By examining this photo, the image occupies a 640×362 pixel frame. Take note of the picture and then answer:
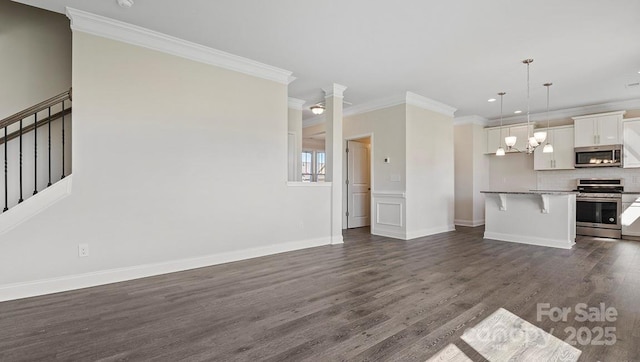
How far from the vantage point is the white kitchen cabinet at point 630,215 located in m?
5.84

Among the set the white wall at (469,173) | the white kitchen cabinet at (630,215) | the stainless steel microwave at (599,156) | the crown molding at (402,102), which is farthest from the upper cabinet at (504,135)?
the white kitchen cabinet at (630,215)

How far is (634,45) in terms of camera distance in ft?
12.6

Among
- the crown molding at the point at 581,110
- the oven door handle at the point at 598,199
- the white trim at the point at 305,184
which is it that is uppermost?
the crown molding at the point at 581,110

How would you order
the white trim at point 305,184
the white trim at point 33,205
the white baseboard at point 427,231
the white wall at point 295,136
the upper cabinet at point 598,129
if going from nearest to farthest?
the white trim at point 33,205
the white trim at point 305,184
the white baseboard at point 427,231
the upper cabinet at point 598,129
the white wall at point 295,136

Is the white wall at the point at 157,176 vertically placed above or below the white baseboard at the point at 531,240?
above

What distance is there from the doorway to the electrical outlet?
5283 millimetres

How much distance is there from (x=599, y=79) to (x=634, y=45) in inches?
54.9

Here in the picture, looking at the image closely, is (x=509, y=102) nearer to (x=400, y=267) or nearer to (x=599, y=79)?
(x=599, y=79)

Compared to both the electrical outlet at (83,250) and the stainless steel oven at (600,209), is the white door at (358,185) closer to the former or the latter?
the stainless steel oven at (600,209)

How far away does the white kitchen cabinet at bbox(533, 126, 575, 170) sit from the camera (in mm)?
6910

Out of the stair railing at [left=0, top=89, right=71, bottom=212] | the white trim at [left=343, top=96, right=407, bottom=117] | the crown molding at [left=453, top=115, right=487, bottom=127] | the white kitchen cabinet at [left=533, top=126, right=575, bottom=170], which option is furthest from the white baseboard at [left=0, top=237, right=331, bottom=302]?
the white kitchen cabinet at [left=533, top=126, right=575, bottom=170]

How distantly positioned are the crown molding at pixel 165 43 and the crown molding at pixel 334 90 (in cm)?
97

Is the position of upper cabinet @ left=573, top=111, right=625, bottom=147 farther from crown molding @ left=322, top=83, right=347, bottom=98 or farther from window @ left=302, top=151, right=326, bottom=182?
window @ left=302, top=151, right=326, bottom=182

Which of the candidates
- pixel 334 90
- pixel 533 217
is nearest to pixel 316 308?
pixel 334 90
